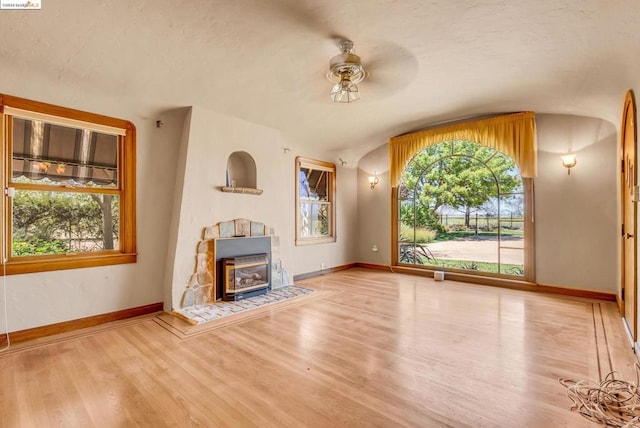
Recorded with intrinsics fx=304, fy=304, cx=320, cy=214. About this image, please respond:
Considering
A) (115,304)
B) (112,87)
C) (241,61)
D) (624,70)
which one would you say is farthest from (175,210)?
(624,70)

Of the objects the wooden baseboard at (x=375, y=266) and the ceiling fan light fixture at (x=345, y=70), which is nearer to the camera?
the ceiling fan light fixture at (x=345, y=70)

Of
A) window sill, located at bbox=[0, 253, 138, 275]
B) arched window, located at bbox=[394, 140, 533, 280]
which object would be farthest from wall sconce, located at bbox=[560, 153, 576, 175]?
window sill, located at bbox=[0, 253, 138, 275]

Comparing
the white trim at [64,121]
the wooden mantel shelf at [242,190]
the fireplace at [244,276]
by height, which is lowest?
the fireplace at [244,276]

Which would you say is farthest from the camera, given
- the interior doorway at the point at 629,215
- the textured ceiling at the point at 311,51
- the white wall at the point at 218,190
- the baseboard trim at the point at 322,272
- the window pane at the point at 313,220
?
the window pane at the point at 313,220

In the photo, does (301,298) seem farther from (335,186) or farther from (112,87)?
(112,87)

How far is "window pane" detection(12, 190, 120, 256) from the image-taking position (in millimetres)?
3133

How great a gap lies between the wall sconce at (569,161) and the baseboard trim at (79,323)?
6130 mm

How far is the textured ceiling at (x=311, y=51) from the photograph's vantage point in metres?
2.41

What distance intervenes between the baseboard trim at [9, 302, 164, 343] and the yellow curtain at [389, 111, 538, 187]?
510cm

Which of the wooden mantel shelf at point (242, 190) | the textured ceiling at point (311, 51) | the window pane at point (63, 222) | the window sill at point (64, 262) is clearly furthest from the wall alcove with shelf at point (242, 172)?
the window sill at point (64, 262)

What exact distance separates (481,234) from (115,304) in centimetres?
570

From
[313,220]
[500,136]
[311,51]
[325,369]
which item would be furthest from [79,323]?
[500,136]

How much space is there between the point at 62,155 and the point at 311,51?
296 centimetres

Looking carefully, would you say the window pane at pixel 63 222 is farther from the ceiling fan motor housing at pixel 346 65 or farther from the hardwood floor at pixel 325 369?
the ceiling fan motor housing at pixel 346 65
